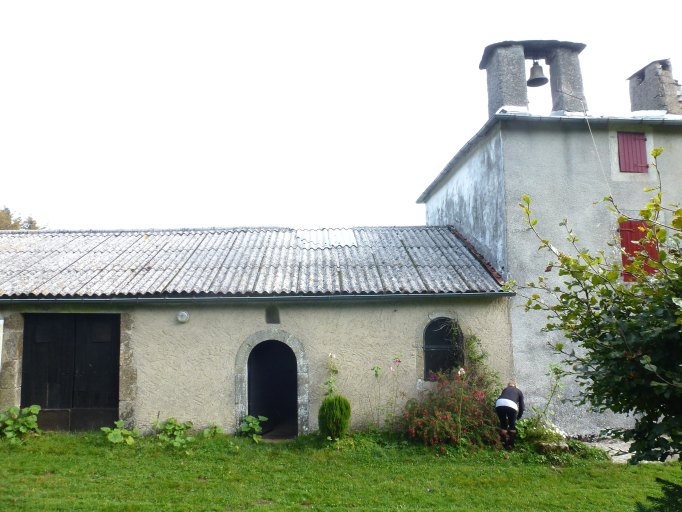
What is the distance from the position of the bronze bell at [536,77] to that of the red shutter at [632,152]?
205 centimetres

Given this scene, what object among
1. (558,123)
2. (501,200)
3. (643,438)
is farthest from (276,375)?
(643,438)

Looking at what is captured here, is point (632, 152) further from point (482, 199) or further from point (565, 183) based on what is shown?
point (482, 199)

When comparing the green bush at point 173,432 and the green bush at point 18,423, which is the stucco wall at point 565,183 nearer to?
the green bush at point 173,432

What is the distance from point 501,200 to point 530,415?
13.5 feet

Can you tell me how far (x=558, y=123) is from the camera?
10273mm

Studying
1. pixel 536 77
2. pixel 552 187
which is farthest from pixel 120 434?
pixel 536 77

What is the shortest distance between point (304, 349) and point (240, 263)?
2500 mm

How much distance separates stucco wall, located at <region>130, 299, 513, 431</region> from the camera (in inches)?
363

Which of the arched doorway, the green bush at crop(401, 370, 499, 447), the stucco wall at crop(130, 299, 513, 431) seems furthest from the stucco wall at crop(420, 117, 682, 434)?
the arched doorway

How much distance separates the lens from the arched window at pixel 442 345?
954 centimetres

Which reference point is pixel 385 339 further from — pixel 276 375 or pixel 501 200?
pixel 276 375

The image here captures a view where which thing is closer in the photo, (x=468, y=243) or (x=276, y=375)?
(x=468, y=243)

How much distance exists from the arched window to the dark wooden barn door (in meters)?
5.83

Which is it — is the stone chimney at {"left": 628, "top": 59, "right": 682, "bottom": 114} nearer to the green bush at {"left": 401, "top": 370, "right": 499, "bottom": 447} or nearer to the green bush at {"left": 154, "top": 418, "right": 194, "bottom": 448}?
the green bush at {"left": 401, "top": 370, "right": 499, "bottom": 447}
